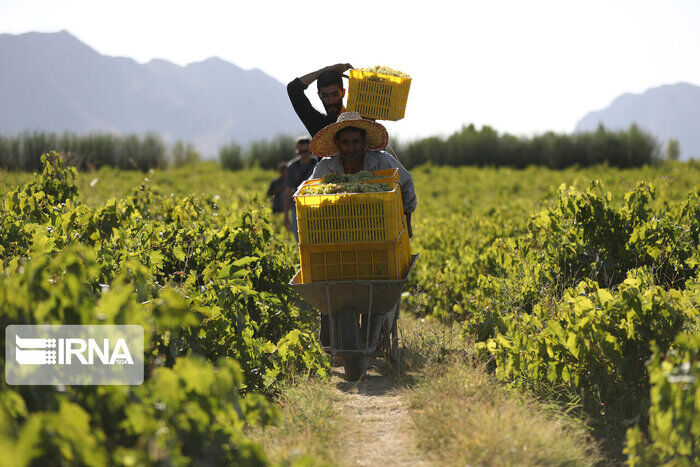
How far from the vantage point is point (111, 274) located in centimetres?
358

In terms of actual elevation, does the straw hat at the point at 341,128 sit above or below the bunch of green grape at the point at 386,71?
Result: below

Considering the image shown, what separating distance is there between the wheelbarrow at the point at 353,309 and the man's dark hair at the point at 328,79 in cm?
179

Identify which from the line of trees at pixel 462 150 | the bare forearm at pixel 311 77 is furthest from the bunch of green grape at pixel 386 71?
the line of trees at pixel 462 150

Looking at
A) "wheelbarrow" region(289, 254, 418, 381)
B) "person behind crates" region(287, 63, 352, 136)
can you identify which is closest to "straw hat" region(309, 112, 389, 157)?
"person behind crates" region(287, 63, 352, 136)

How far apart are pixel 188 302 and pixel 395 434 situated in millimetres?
1429

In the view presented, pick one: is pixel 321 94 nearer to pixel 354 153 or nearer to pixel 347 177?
pixel 354 153

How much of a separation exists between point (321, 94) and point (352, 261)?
1905mm

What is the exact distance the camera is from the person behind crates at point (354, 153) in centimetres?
441

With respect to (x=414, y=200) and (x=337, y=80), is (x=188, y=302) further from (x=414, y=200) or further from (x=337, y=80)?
(x=337, y=80)

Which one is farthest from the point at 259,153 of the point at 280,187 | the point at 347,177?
the point at 347,177

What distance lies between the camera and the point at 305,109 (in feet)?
16.8

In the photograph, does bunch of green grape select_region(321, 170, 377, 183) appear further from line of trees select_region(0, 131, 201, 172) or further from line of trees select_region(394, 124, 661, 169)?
line of trees select_region(394, 124, 661, 169)

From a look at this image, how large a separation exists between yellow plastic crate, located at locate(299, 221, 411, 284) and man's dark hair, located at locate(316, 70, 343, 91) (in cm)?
178

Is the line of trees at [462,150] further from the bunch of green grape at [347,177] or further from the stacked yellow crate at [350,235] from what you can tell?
the stacked yellow crate at [350,235]
